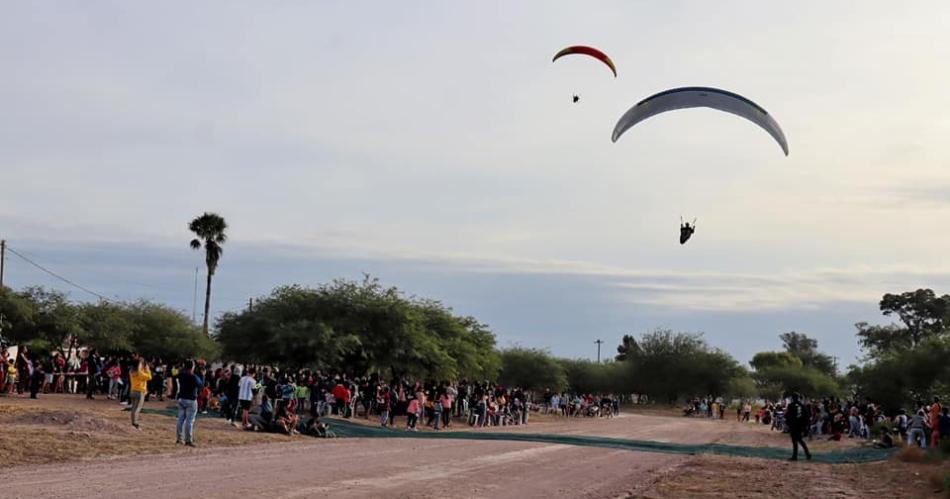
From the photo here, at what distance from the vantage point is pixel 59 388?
36938 millimetres

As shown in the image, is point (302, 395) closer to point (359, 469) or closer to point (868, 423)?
point (359, 469)

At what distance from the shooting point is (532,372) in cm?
9425

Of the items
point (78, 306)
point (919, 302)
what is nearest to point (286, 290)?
point (78, 306)

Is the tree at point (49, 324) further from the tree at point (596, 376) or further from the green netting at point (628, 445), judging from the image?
the tree at point (596, 376)

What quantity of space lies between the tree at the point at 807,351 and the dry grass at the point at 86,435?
139 metres

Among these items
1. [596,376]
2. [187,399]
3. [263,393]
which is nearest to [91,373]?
[263,393]

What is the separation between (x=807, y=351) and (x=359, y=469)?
170767mm

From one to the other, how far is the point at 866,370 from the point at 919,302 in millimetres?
60295

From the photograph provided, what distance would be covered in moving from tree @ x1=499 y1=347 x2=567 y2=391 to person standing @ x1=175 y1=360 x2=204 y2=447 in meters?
72.4

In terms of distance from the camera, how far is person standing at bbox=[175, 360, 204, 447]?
20.4 m

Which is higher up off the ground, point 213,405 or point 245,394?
point 245,394

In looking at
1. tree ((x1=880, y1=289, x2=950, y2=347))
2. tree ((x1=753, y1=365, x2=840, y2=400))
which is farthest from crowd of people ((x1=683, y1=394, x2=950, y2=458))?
tree ((x1=880, y1=289, x2=950, y2=347))

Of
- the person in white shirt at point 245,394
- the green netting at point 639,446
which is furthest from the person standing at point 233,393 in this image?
the green netting at point 639,446

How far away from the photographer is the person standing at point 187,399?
66.9ft
